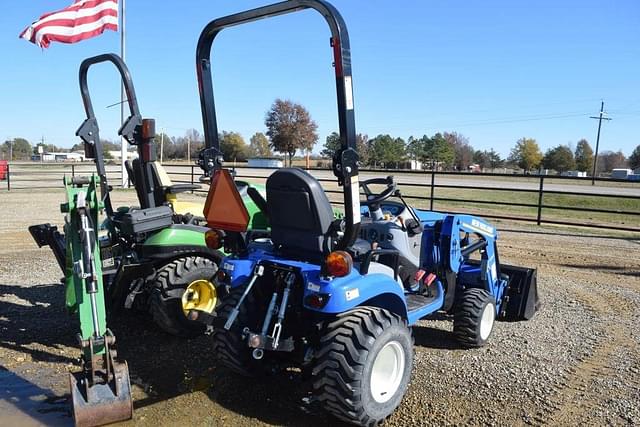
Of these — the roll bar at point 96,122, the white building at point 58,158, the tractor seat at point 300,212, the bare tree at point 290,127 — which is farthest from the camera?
the white building at point 58,158

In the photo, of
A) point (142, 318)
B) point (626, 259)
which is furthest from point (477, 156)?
point (142, 318)

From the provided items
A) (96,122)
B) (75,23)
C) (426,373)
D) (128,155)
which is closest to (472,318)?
(426,373)

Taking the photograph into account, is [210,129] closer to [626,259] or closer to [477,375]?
[477,375]

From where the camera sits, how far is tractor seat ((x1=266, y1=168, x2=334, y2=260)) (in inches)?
128

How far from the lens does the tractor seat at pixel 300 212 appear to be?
3260mm

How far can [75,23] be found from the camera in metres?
9.47

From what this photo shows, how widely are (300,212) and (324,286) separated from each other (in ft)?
1.65

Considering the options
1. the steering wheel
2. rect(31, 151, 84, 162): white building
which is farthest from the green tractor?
rect(31, 151, 84, 162): white building

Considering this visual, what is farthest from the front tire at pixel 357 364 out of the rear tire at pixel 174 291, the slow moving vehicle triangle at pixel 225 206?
the rear tire at pixel 174 291

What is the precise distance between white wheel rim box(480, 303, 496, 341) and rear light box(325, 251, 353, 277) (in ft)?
6.79

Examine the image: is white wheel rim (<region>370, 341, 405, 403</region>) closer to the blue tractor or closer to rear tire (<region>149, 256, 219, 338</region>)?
the blue tractor

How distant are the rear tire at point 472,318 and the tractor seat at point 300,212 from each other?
5.88ft

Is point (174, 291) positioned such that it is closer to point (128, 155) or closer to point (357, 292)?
point (357, 292)

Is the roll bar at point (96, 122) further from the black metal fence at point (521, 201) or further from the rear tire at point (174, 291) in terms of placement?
the black metal fence at point (521, 201)
